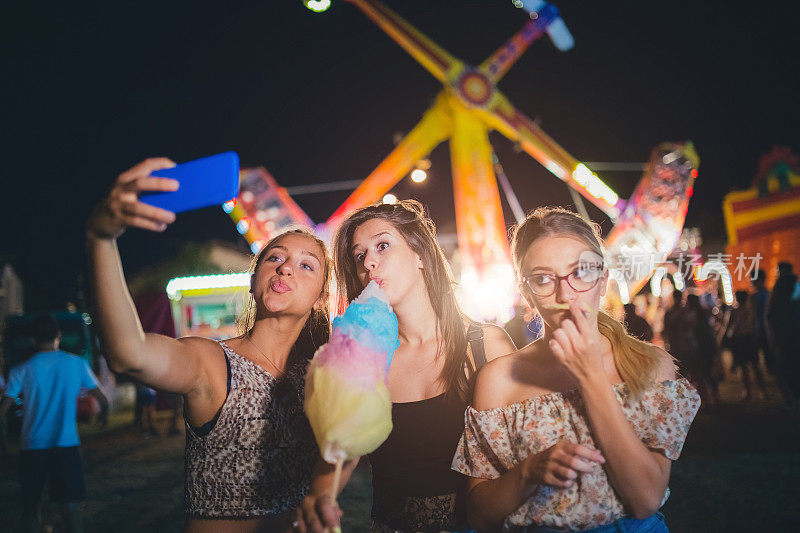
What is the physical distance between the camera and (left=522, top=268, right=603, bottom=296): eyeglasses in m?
1.77

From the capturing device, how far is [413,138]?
619 inches

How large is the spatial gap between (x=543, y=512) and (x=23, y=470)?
4.90 meters

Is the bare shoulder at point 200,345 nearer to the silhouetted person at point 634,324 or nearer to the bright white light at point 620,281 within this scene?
the bright white light at point 620,281

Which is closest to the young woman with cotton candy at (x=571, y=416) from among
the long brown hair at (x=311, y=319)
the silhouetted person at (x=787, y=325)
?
the long brown hair at (x=311, y=319)

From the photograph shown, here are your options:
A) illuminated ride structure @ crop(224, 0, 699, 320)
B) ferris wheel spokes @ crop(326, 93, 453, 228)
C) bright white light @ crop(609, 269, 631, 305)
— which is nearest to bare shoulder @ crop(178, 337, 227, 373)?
bright white light @ crop(609, 269, 631, 305)

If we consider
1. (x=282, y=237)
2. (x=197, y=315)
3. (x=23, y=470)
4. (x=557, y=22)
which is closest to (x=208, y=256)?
(x=197, y=315)

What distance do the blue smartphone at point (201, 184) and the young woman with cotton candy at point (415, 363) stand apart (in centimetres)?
98

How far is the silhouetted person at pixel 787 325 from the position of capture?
5797 millimetres

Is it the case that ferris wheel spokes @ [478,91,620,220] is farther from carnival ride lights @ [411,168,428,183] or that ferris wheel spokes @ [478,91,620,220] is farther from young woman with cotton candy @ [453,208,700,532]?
young woman with cotton candy @ [453,208,700,532]

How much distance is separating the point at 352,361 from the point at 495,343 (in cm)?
107

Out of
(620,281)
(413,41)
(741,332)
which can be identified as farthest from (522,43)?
(741,332)

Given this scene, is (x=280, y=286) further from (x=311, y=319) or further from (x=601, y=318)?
(x=601, y=318)

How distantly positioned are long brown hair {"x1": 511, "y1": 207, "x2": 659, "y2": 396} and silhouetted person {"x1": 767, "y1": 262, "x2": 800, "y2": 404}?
213 inches

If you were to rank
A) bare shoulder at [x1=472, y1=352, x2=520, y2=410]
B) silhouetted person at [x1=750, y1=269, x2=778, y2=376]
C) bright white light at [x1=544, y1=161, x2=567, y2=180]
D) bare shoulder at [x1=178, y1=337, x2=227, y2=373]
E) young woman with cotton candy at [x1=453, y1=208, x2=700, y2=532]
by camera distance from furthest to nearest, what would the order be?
bright white light at [x1=544, y1=161, x2=567, y2=180]
silhouetted person at [x1=750, y1=269, x2=778, y2=376]
bare shoulder at [x1=178, y1=337, x2=227, y2=373]
bare shoulder at [x1=472, y1=352, x2=520, y2=410]
young woman with cotton candy at [x1=453, y1=208, x2=700, y2=532]
